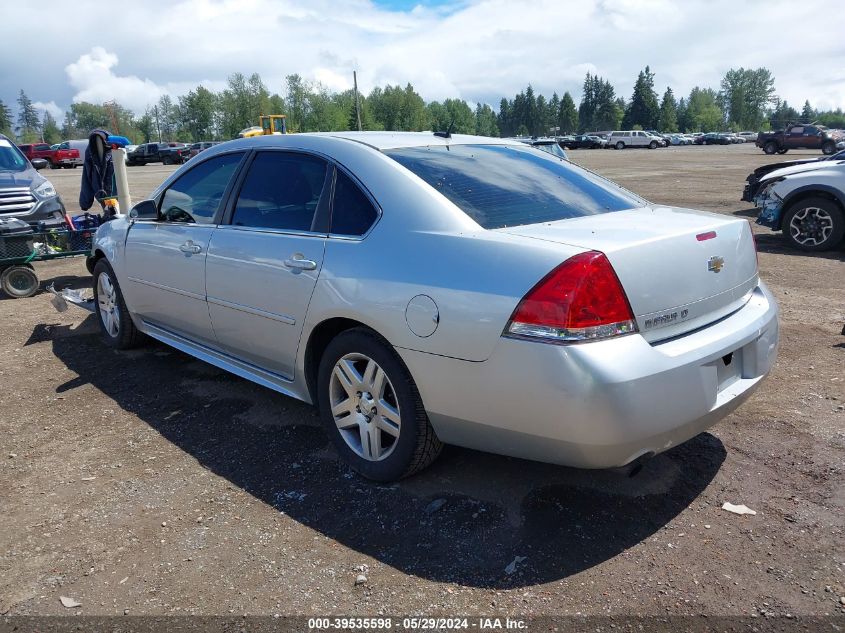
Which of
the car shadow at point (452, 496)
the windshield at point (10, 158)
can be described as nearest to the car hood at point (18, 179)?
the windshield at point (10, 158)

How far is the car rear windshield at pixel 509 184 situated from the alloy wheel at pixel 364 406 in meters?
0.89

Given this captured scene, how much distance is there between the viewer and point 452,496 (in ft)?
10.3

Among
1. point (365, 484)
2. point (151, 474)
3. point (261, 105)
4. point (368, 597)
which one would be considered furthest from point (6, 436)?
point (261, 105)

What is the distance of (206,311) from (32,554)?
5.63 ft

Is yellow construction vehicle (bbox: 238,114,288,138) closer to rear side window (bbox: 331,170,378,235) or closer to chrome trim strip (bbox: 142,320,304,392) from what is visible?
chrome trim strip (bbox: 142,320,304,392)

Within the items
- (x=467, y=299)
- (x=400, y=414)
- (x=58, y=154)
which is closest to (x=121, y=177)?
(x=400, y=414)

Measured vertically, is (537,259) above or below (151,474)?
above

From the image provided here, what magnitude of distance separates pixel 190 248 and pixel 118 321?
1.61m

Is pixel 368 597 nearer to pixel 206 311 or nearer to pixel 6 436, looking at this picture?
pixel 206 311

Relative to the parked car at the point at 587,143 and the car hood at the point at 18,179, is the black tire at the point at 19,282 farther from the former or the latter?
the parked car at the point at 587,143

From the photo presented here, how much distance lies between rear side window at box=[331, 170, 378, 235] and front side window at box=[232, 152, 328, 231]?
0.51 feet

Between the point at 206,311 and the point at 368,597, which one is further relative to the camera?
the point at 206,311

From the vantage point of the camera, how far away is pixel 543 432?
259 centimetres

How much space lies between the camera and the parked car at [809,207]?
8.94 metres
